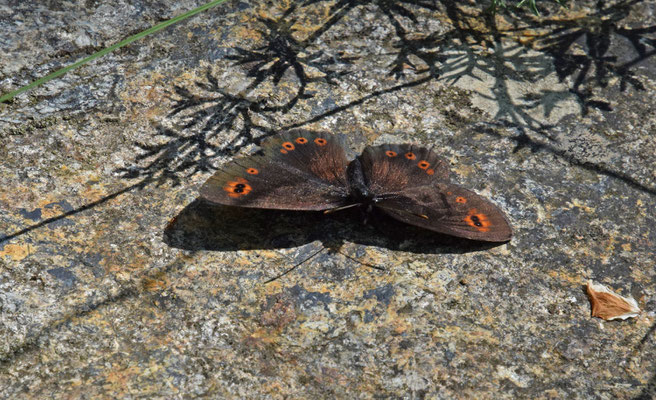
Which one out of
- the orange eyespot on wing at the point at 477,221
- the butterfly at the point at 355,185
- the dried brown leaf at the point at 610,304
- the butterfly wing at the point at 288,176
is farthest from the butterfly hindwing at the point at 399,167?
the dried brown leaf at the point at 610,304

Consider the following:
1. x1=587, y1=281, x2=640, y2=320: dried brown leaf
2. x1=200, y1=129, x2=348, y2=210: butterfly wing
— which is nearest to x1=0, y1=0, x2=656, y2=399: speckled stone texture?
x1=587, y1=281, x2=640, y2=320: dried brown leaf

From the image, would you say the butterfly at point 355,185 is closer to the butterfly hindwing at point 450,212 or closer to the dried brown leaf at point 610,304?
the butterfly hindwing at point 450,212

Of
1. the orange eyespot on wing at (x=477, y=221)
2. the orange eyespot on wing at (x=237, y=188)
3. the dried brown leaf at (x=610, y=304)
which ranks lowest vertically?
the dried brown leaf at (x=610, y=304)

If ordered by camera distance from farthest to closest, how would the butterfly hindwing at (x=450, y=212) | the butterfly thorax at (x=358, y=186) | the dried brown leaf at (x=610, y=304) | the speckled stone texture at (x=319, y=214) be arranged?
the butterfly thorax at (x=358, y=186), the butterfly hindwing at (x=450, y=212), the dried brown leaf at (x=610, y=304), the speckled stone texture at (x=319, y=214)

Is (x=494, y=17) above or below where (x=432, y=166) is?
above

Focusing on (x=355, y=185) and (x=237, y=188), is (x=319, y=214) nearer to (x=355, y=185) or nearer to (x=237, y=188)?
(x=355, y=185)

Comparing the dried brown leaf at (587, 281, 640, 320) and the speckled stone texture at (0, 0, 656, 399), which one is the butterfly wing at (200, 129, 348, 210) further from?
the dried brown leaf at (587, 281, 640, 320)

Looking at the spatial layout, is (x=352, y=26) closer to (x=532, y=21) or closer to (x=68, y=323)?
(x=532, y=21)

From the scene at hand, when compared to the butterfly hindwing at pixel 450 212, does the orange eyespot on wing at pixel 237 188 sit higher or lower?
higher

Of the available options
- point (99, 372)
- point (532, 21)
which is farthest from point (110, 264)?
point (532, 21)
